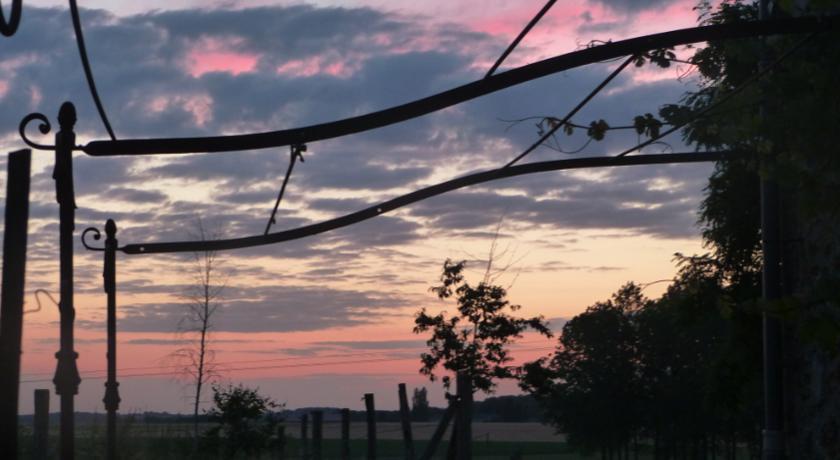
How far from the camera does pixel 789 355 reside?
15688 mm

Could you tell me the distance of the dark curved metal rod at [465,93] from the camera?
6.32m

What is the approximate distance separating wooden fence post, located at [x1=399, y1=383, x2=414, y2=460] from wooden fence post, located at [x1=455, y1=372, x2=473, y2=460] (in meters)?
2.17

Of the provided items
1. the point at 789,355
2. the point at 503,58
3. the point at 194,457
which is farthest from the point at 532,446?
the point at 503,58

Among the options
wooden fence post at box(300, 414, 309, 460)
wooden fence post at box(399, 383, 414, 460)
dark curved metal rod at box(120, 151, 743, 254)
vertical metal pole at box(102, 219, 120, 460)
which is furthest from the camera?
wooden fence post at box(300, 414, 309, 460)

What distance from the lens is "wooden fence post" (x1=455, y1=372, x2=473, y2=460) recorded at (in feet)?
65.2

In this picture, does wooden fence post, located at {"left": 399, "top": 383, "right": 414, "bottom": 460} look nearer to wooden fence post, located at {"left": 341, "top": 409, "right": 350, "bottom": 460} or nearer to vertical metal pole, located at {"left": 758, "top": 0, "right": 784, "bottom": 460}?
wooden fence post, located at {"left": 341, "top": 409, "right": 350, "bottom": 460}

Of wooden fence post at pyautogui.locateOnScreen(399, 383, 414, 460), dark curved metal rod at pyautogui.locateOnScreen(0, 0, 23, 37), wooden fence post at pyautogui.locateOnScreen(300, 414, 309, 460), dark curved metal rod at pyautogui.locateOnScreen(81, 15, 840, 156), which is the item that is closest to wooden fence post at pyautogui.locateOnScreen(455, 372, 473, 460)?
wooden fence post at pyautogui.locateOnScreen(399, 383, 414, 460)

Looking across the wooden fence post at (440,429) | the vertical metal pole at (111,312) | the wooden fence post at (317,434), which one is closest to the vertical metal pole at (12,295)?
the vertical metal pole at (111,312)

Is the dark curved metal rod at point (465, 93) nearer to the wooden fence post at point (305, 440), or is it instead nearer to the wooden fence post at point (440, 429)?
the wooden fence post at point (440, 429)

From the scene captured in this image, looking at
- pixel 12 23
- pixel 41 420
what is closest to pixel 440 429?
pixel 41 420

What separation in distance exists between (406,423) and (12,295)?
56.7 feet

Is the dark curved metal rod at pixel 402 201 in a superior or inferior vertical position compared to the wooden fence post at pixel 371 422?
superior

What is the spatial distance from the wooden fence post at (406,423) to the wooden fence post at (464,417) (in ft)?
7.11

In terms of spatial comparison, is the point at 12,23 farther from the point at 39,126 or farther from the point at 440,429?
the point at 440,429
